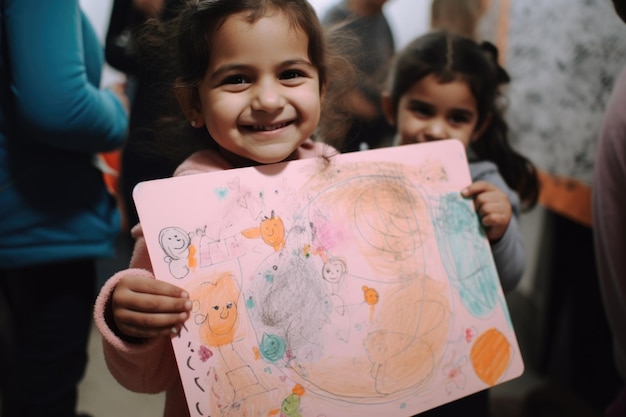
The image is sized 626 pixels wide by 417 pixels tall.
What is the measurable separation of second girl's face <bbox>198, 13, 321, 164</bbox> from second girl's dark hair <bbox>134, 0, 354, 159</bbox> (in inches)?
0.5

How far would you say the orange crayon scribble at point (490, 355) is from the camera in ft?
2.05

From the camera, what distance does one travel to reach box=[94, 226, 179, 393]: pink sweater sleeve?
0.51m

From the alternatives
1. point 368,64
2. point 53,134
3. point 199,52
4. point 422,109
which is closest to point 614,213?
point 422,109

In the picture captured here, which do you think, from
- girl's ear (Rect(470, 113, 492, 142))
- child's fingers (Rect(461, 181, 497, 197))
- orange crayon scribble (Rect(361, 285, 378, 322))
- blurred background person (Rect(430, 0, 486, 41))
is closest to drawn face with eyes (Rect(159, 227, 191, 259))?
orange crayon scribble (Rect(361, 285, 378, 322))

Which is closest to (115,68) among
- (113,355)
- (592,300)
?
(113,355)

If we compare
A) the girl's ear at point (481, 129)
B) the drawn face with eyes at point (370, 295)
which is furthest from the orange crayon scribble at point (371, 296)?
the girl's ear at point (481, 129)

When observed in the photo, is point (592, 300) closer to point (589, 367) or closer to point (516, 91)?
point (589, 367)

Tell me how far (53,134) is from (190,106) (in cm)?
22

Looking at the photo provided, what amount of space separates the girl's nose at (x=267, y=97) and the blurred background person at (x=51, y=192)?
0.92 ft

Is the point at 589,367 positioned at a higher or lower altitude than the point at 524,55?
lower

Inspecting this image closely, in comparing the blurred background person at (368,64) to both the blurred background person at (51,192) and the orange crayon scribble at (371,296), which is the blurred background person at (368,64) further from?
the blurred background person at (51,192)

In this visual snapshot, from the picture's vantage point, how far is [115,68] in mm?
787

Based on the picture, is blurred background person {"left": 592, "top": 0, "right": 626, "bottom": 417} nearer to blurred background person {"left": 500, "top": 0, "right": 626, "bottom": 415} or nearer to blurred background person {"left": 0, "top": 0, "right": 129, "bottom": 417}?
blurred background person {"left": 500, "top": 0, "right": 626, "bottom": 415}

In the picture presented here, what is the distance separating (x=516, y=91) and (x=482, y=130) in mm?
479
